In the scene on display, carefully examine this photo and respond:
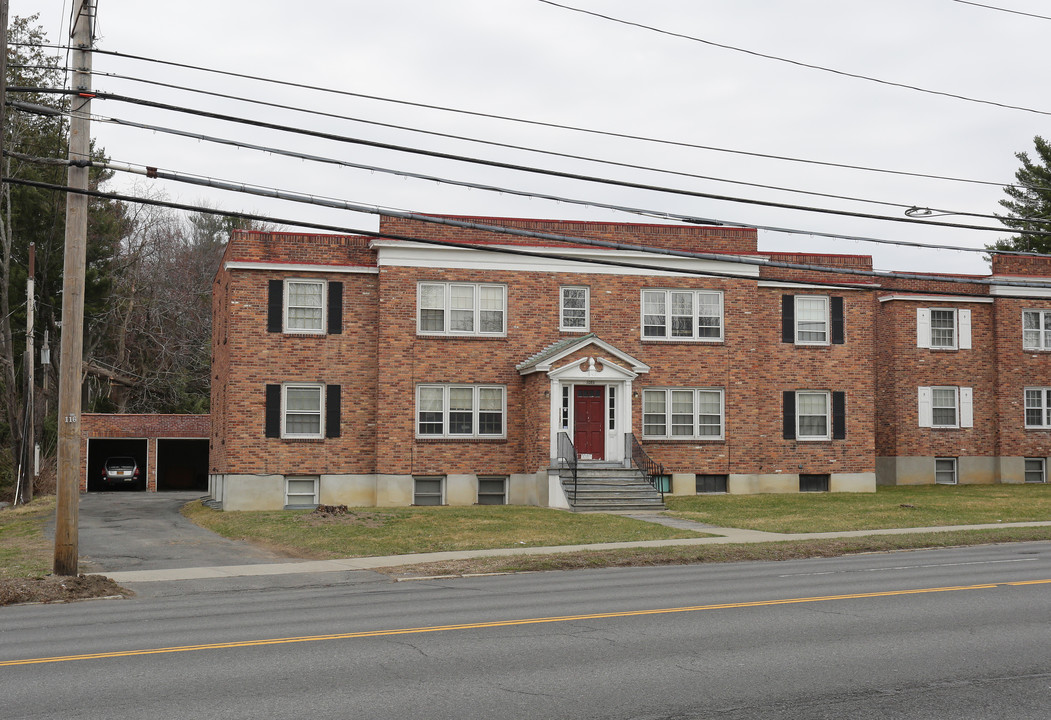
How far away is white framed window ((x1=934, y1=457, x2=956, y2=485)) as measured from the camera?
38.8m

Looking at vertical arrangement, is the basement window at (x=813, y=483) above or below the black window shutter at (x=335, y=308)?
below

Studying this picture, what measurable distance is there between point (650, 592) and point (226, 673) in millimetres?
7013

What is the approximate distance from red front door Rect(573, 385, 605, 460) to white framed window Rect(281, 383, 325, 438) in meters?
7.76

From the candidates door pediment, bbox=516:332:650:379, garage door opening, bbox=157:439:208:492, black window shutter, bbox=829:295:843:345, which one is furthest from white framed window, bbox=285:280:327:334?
garage door opening, bbox=157:439:208:492

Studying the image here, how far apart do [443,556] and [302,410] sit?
13.1 m

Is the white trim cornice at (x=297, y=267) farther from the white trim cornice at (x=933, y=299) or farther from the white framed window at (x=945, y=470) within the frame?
the white framed window at (x=945, y=470)

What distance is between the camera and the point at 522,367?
1268 inches

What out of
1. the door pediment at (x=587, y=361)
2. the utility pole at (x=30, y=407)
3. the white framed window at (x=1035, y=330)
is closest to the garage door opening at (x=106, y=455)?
the utility pole at (x=30, y=407)

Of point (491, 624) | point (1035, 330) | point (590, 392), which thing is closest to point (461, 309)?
point (590, 392)

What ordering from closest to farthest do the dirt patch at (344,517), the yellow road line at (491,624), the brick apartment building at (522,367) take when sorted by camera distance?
the yellow road line at (491,624), the dirt patch at (344,517), the brick apartment building at (522,367)

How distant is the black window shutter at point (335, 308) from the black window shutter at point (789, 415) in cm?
1464

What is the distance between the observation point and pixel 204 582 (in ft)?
58.2

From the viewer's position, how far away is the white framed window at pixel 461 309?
105 ft

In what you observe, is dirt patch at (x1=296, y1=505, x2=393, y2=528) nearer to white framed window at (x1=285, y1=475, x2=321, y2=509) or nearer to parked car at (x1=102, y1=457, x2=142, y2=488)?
white framed window at (x1=285, y1=475, x2=321, y2=509)
